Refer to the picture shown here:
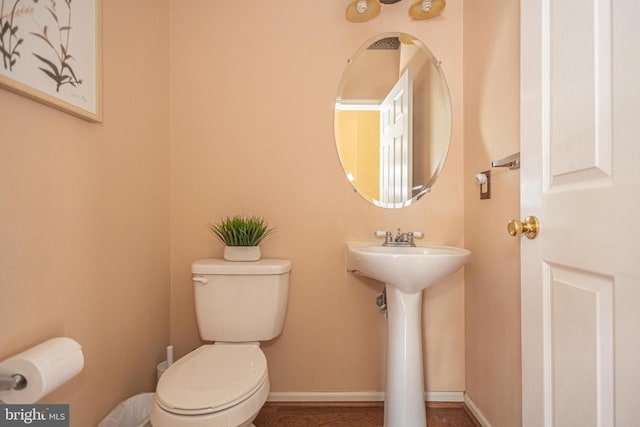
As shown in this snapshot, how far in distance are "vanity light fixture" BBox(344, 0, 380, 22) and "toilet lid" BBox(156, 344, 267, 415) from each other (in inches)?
62.0

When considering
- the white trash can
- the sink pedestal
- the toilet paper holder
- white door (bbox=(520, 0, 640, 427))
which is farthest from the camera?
the sink pedestal

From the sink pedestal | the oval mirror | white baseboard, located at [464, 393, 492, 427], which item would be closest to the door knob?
the sink pedestal

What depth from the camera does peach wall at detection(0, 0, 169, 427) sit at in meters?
0.80

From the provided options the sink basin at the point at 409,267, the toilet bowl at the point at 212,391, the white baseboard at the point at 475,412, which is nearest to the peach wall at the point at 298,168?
the white baseboard at the point at 475,412

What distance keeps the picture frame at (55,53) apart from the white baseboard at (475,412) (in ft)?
6.36

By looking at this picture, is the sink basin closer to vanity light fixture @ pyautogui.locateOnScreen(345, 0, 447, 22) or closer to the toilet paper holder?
the toilet paper holder

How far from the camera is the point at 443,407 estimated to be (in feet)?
5.09

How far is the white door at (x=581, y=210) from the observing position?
0.49 metres

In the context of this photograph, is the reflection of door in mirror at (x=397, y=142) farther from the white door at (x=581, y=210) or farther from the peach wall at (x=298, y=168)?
the white door at (x=581, y=210)

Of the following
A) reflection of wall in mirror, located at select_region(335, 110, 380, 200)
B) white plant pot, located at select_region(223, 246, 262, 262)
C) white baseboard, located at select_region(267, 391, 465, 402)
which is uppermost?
reflection of wall in mirror, located at select_region(335, 110, 380, 200)

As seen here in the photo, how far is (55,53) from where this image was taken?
89 cm

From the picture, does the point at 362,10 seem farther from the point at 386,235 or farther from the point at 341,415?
the point at 341,415

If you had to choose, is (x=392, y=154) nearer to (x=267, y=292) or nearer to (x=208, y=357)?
(x=267, y=292)

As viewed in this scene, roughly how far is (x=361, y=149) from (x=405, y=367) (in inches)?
40.4
